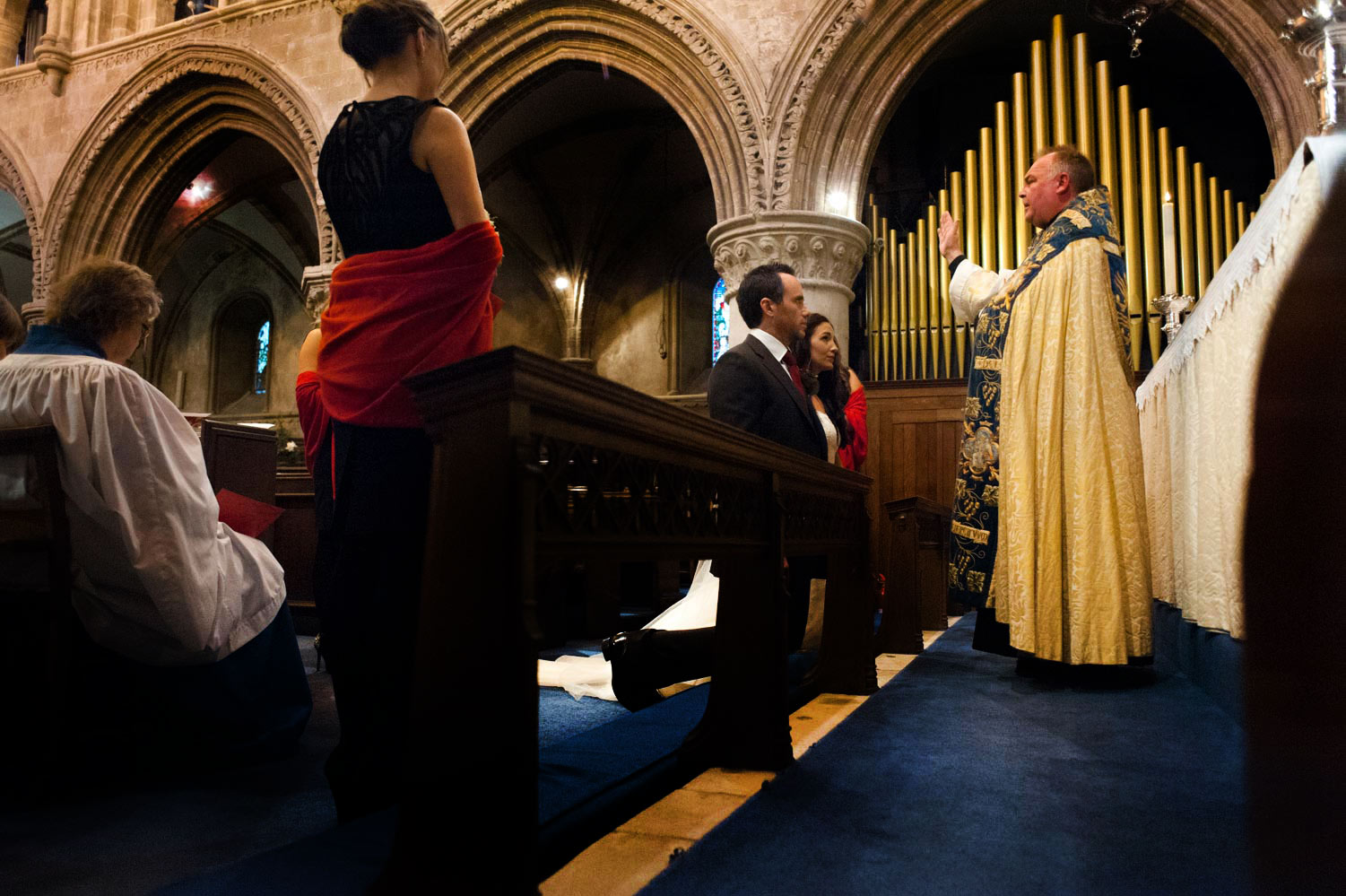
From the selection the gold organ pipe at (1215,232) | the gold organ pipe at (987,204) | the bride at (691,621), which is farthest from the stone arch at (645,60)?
the bride at (691,621)

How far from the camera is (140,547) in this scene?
2.02 meters

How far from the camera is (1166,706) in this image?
2656 mm

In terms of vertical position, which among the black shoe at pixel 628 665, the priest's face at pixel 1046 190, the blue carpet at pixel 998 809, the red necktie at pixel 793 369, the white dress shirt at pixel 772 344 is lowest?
the blue carpet at pixel 998 809

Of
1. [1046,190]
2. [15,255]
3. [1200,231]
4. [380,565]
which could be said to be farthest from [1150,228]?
[15,255]

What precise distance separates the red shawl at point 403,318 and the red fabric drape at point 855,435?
9.17 feet

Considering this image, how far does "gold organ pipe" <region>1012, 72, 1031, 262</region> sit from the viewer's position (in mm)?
6902

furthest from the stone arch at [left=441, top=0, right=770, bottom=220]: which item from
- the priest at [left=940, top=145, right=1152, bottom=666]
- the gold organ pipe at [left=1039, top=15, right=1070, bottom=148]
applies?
the priest at [left=940, top=145, right=1152, bottom=666]

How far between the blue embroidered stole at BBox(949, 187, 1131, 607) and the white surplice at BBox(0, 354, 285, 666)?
8.22 ft

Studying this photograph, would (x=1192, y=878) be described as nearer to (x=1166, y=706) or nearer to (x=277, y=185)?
(x=1166, y=706)

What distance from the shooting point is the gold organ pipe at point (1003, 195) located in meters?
6.93

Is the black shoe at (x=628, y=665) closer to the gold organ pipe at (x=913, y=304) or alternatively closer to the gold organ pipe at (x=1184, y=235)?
the gold organ pipe at (x=913, y=304)

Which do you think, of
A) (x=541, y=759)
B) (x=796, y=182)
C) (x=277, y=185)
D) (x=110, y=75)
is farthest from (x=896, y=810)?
(x=277, y=185)

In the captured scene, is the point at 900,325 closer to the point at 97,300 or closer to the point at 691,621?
the point at 691,621

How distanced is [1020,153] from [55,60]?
370 inches
